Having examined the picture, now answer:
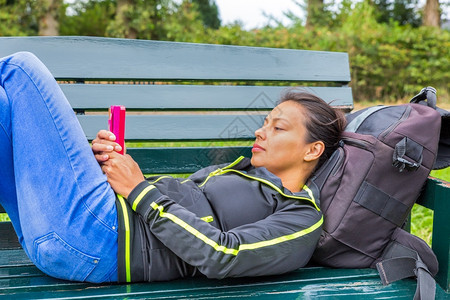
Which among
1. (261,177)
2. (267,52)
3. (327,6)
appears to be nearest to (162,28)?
(327,6)

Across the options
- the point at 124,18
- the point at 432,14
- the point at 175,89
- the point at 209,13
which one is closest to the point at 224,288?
the point at 175,89

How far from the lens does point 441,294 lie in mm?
1934

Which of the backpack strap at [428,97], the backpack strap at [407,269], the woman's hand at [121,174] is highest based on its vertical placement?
the backpack strap at [428,97]

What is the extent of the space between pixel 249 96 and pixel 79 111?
959 millimetres

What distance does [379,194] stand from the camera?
206cm

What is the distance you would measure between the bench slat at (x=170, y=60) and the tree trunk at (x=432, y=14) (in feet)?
38.0

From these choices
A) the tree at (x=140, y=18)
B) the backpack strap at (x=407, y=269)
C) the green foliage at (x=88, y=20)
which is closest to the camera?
the backpack strap at (x=407, y=269)

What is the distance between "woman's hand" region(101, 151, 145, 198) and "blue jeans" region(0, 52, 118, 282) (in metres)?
0.06

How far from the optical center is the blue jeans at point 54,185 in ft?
5.78

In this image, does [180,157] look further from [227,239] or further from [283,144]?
[227,239]

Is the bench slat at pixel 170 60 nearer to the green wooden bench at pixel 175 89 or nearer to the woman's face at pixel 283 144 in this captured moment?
the green wooden bench at pixel 175 89

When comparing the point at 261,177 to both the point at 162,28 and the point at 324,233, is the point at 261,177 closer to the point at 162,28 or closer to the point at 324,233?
the point at 324,233

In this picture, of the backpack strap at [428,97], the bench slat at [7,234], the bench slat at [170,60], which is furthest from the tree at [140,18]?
the backpack strap at [428,97]

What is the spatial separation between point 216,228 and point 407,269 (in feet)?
2.60
